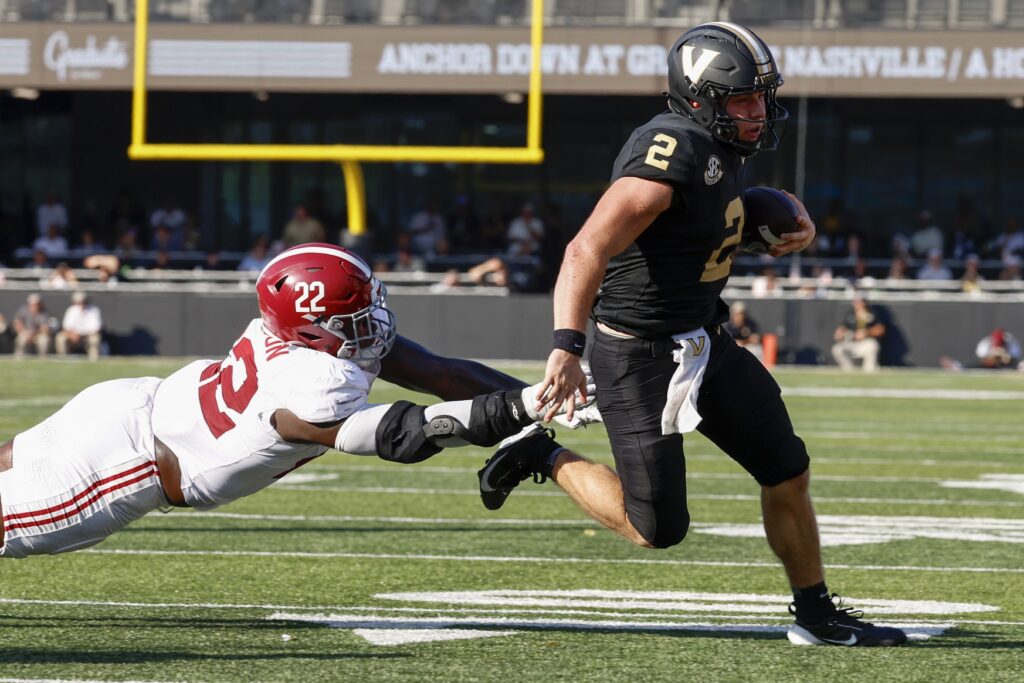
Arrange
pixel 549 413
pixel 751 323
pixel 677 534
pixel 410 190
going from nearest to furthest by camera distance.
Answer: pixel 549 413, pixel 677 534, pixel 751 323, pixel 410 190

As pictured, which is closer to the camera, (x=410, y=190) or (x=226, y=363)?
(x=226, y=363)

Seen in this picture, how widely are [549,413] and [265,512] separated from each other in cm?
409

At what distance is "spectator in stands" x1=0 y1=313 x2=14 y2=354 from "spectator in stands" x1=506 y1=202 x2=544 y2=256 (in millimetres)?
6797

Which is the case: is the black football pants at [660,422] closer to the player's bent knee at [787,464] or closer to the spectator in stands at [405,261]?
the player's bent knee at [787,464]

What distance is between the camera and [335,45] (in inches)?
872

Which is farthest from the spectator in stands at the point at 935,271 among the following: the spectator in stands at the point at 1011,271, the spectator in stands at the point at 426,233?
the spectator in stands at the point at 426,233

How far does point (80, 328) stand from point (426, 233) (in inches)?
229

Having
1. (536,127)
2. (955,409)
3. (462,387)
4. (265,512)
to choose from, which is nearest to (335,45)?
(536,127)

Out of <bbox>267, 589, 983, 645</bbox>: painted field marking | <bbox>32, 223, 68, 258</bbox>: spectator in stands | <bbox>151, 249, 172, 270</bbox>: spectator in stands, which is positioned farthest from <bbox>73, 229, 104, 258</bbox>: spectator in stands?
<bbox>267, 589, 983, 645</bbox>: painted field marking

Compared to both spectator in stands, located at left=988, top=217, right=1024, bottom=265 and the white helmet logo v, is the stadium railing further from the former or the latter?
the white helmet logo v

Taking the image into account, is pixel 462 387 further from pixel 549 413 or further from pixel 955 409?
pixel 955 409

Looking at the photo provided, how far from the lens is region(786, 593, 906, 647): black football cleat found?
4.78 metres

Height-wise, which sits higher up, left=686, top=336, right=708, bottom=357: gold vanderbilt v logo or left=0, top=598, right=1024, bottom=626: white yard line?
left=686, top=336, right=708, bottom=357: gold vanderbilt v logo

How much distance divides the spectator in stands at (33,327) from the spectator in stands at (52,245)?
2.49m
